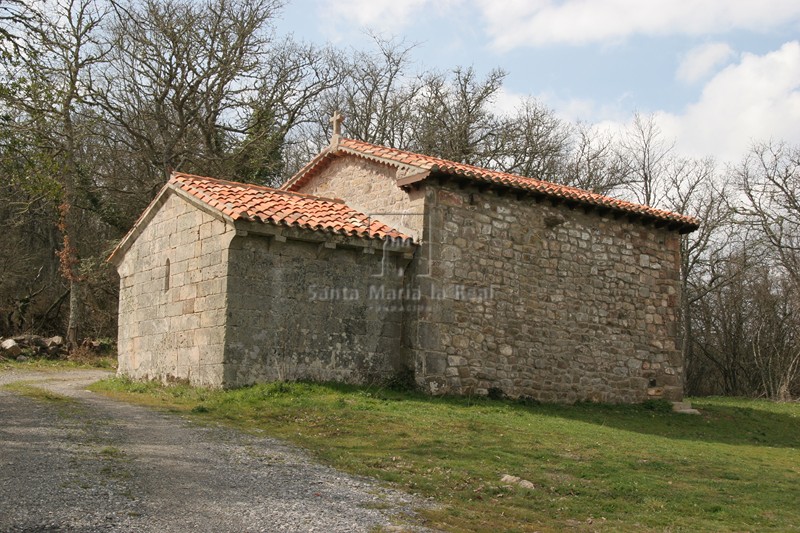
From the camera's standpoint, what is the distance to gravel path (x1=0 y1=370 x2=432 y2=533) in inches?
240

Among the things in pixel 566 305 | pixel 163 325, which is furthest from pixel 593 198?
pixel 163 325

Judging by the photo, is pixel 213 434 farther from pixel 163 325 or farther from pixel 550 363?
pixel 550 363

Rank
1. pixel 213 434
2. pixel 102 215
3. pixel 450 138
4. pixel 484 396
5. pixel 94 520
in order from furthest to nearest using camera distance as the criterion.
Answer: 1. pixel 450 138
2. pixel 102 215
3. pixel 484 396
4. pixel 213 434
5. pixel 94 520

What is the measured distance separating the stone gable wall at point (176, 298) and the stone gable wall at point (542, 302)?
3520 mm

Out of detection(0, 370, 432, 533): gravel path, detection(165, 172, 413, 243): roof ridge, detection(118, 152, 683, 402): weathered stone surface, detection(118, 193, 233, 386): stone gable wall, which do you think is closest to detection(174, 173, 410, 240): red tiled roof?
detection(165, 172, 413, 243): roof ridge

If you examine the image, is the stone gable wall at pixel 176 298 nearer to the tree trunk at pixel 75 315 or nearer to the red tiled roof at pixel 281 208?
the red tiled roof at pixel 281 208

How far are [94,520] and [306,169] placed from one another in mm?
12875

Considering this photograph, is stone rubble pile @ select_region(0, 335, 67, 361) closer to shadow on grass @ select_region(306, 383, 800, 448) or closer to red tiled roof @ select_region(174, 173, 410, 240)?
red tiled roof @ select_region(174, 173, 410, 240)

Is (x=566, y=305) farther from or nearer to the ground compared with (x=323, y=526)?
farther from the ground

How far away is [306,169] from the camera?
18.1 m

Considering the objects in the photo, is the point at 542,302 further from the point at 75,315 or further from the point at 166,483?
the point at 75,315

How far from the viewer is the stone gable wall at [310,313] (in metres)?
13.3

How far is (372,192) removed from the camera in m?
16.2

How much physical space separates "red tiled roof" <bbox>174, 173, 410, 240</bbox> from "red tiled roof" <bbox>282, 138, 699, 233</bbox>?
4.01ft
